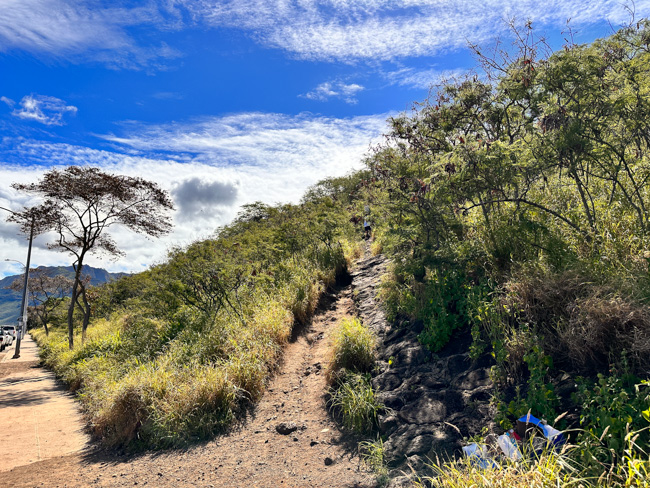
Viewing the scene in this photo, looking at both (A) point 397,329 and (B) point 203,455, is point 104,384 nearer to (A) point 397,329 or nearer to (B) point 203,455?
(B) point 203,455

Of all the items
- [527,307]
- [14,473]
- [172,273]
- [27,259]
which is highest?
[27,259]

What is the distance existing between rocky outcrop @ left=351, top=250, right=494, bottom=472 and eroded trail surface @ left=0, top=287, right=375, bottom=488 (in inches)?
22.6

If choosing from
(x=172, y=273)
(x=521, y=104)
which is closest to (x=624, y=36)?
(x=521, y=104)

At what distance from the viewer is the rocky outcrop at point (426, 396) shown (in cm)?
430

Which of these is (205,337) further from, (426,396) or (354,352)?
(426,396)

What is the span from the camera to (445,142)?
25.0ft

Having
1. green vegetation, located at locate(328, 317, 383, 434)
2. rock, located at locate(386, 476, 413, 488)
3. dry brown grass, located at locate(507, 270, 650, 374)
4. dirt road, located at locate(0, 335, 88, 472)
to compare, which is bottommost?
dirt road, located at locate(0, 335, 88, 472)

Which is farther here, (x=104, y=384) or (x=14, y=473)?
(x=104, y=384)

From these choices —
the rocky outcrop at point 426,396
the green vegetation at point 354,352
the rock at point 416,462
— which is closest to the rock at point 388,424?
the rocky outcrop at point 426,396

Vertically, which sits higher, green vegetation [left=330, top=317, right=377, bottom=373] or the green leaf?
the green leaf

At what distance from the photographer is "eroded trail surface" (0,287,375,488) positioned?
4688 mm

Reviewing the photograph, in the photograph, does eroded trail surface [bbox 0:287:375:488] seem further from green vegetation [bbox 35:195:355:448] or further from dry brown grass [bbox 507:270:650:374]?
dry brown grass [bbox 507:270:650:374]

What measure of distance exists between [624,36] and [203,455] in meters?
8.09

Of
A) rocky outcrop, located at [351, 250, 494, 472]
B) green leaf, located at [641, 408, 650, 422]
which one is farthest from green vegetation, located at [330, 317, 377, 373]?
green leaf, located at [641, 408, 650, 422]
